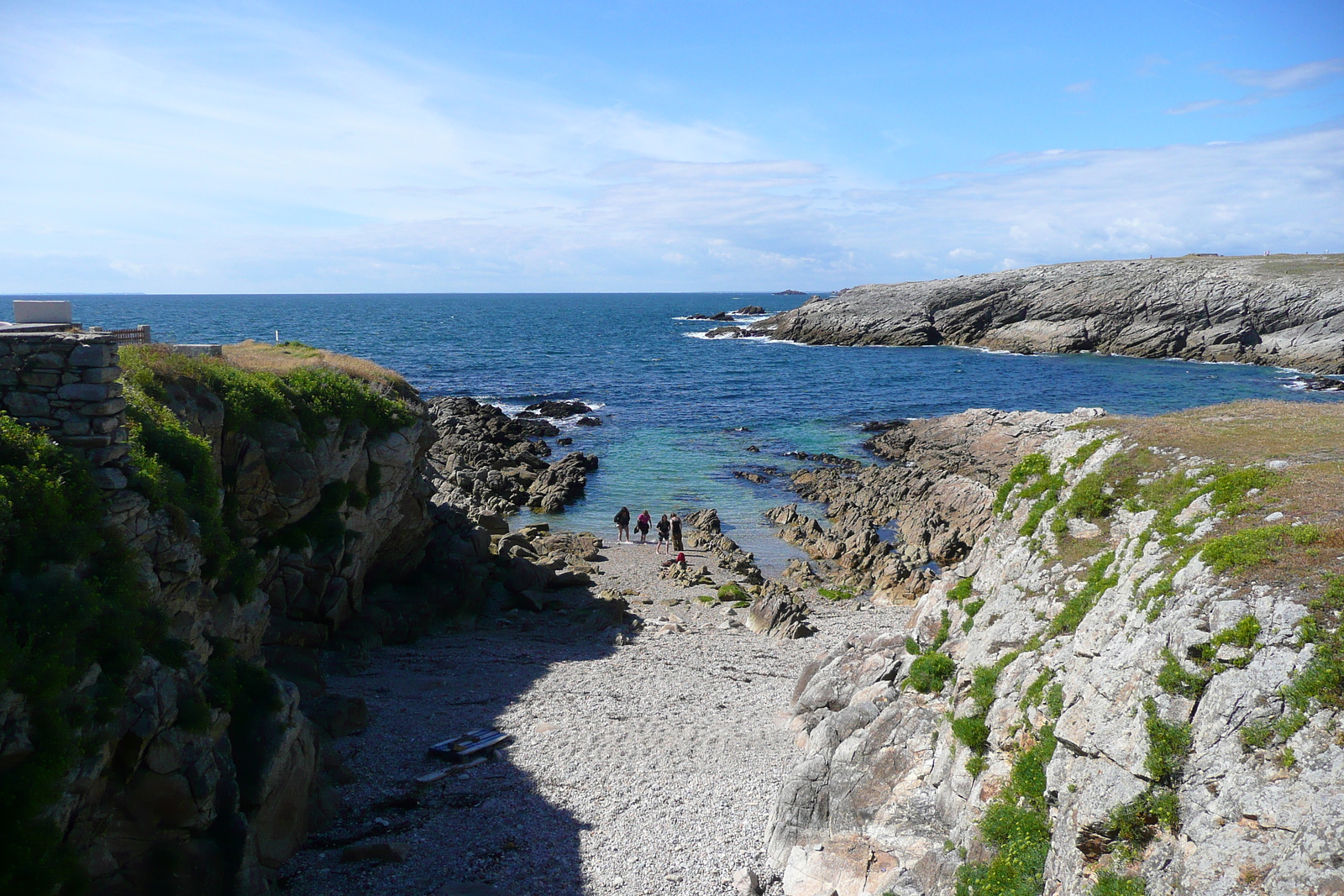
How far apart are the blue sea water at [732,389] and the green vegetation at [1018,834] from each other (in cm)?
2184

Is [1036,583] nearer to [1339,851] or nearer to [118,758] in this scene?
[1339,851]

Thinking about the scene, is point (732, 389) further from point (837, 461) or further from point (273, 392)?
point (273, 392)

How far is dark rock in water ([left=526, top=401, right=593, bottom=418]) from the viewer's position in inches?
2473

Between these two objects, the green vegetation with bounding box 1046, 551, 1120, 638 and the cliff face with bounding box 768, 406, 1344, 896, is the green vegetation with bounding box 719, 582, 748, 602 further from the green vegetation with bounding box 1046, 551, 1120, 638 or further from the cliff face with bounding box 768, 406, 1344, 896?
the green vegetation with bounding box 1046, 551, 1120, 638

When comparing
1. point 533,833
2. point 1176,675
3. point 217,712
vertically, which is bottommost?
point 533,833

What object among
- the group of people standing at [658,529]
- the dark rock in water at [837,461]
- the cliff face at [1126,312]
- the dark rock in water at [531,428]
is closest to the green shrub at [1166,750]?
the group of people standing at [658,529]

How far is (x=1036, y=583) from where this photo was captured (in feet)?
46.8

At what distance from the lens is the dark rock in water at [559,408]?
6281 cm

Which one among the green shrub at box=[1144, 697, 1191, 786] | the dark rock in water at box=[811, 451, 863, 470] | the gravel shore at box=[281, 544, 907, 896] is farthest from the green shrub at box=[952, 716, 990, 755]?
the dark rock in water at box=[811, 451, 863, 470]

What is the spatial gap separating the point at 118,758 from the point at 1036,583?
47.5 ft

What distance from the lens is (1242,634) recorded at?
902 cm

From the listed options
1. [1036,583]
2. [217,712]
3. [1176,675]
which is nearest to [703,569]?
[1036,583]

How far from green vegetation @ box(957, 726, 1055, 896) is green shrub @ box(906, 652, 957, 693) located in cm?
330

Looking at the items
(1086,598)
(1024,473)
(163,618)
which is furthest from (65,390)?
(1024,473)
